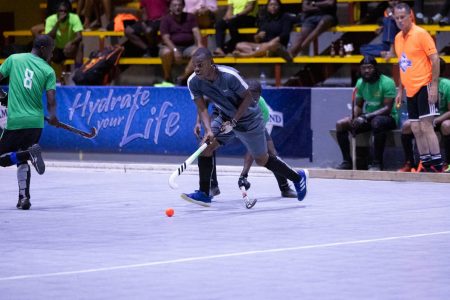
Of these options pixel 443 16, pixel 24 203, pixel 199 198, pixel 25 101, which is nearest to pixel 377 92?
pixel 443 16

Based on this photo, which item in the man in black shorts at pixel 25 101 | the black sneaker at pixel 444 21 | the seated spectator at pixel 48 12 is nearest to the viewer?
the man in black shorts at pixel 25 101

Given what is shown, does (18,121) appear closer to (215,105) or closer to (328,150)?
(215,105)

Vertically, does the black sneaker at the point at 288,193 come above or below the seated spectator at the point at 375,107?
below

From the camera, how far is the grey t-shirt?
1303 centimetres

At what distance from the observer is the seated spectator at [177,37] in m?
21.7

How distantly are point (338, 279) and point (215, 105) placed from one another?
17.4 feet

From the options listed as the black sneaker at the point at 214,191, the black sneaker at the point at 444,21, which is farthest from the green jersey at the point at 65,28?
the black sneaker at the point at 214,191

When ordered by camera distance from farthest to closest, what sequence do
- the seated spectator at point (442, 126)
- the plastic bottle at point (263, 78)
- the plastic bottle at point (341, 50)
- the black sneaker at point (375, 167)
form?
the plastic bottle at point (263, 78)
the plastic bottle at point (341, 50)
the black sneaker at point (375, 167)
the seated spectator at point (442, 126)

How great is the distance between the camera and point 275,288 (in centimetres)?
805

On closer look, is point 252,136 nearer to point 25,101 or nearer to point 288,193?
point 288,193

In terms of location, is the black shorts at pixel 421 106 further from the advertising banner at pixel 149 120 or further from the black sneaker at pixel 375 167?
the advertising banner at pixel 149 120

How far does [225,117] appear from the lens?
1338 cm

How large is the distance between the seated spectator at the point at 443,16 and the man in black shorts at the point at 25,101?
26.8ft

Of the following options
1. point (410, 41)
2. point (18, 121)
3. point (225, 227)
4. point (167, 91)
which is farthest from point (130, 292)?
point (167, 91)
